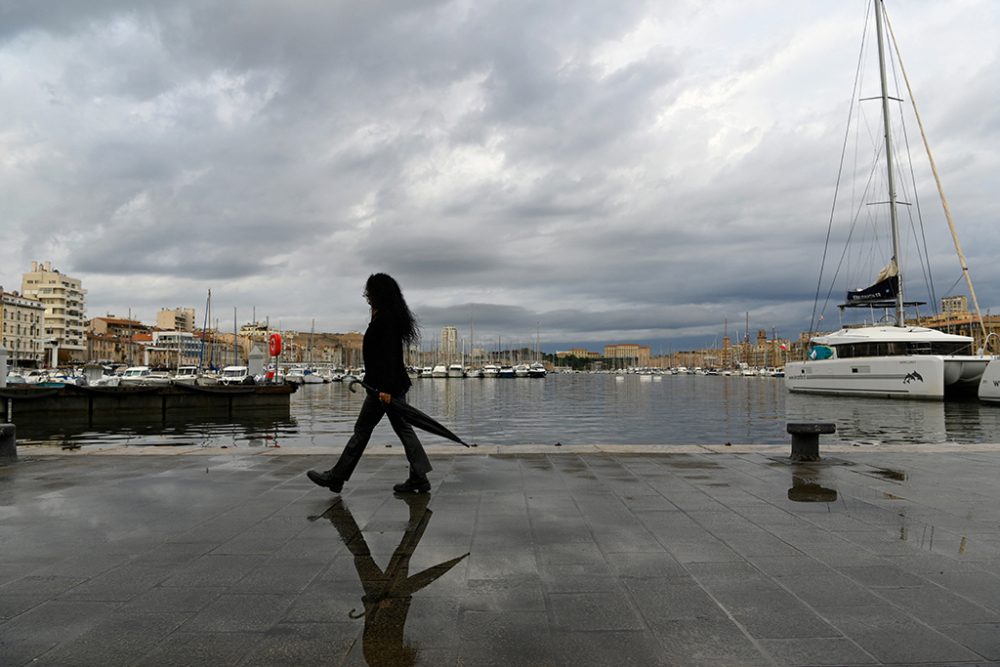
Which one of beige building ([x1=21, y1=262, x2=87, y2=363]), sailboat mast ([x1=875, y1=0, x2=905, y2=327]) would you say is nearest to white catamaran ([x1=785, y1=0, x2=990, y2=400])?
sailboat mast ([x1=875, y1=0, x2=905, y2=327])

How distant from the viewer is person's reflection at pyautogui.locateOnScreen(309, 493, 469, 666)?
312 centimetres

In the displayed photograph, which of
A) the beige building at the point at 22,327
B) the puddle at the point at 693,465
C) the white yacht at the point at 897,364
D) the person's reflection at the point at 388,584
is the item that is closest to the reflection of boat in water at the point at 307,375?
the beige building at the point at 22,327

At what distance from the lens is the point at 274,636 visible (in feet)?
10.8

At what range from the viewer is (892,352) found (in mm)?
43625

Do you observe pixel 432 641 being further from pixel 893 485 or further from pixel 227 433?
pixel 227 433

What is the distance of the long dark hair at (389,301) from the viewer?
7016 mm

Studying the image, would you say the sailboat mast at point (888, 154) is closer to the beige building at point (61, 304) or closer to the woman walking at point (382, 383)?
the woman walking at point (382, 383)

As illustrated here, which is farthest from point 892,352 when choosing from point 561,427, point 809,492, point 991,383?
point 809,492

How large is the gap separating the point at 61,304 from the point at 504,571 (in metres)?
174

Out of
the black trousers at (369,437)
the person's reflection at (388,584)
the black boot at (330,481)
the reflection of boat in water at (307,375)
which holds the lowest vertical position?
the reflection of boat in water at (307,375)

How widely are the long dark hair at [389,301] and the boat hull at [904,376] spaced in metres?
43.3

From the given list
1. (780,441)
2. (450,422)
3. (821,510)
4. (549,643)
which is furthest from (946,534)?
(450,422)

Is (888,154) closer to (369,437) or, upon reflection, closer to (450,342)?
(369,437)

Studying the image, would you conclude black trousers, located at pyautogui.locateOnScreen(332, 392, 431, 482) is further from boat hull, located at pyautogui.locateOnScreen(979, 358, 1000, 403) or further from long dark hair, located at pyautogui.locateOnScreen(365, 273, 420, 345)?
boat hull, located at pyautogui.locateOnScreen(979, 358, 1000, 403)
